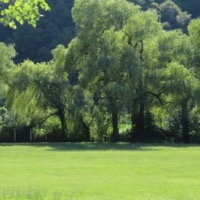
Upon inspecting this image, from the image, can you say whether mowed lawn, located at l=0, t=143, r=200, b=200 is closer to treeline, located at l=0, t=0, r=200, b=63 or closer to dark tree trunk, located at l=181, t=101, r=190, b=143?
dark tree trunk, located at l=181, t=101, r=190, b=143

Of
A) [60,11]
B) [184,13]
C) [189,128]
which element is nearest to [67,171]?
[189,128]

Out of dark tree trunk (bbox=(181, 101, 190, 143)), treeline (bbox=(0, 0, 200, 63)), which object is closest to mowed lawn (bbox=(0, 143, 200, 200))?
dark tree trunk (bbox=(181, 101, 190, 143))

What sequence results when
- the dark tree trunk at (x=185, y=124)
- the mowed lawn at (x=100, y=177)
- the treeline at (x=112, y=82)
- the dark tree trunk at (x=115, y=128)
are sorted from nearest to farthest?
the mowed lawn at (x=100, y=177), the treeline at (x=112, y=82), the dark tree trunk at (x=115, y=128), the dark tree trunk at (x=185, y=124)

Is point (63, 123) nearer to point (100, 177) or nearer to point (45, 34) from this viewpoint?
point (45, 34)

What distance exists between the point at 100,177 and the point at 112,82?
2417 cm

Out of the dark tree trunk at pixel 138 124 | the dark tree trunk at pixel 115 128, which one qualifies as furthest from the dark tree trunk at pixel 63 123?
the dark tree trunk at pixel 138 124

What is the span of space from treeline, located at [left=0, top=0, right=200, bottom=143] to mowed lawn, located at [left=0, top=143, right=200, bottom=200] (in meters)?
14.8

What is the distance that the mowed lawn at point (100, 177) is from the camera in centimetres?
1552

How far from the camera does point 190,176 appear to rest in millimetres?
20703

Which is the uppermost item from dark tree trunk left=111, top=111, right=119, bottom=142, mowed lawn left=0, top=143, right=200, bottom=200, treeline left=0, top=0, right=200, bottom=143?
treeline left=0, top=0, right=200, bottom=143

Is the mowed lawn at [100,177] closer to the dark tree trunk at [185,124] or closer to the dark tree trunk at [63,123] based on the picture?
the dark tree trunk at [185,124]

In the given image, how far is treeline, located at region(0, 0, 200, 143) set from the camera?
45.0 m

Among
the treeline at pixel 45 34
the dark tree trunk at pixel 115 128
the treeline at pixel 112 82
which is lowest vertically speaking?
the dark tree trunk at pixel 115 128

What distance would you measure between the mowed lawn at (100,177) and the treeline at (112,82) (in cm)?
1477
